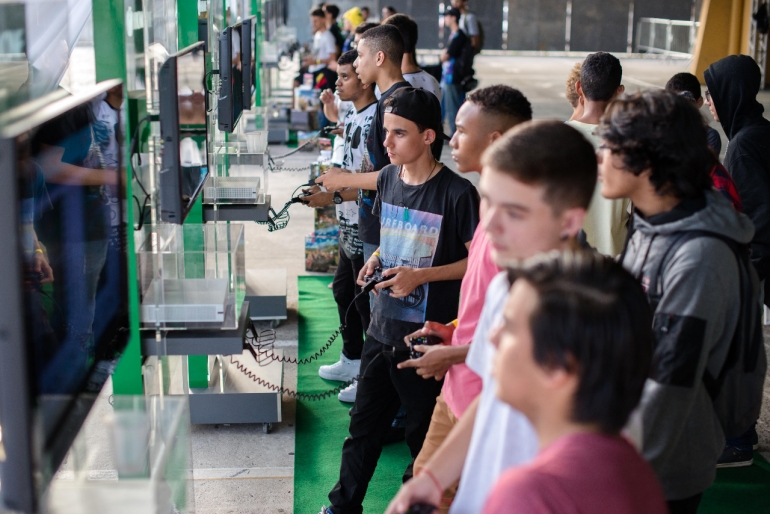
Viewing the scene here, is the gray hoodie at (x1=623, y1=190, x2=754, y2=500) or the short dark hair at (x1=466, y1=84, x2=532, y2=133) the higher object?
the short dark hair at (x1=466, y1=84, x2=532, y2=133)

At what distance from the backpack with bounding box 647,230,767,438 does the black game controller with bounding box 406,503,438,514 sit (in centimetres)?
71

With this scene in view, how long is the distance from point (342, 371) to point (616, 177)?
9.77ft

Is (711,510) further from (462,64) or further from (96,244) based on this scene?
(462,64)

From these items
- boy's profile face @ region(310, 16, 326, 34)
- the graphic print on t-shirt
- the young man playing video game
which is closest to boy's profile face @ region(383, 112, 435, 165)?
the graphic print on t-shirt

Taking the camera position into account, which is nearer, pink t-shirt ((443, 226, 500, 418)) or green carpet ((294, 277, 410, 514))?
pink t-shirt ((443, 226, 500, 418))

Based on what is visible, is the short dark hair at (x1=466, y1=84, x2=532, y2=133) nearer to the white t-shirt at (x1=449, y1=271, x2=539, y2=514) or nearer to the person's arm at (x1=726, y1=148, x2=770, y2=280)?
the white t-shirt at (x1=449, y1=271, x2=539, y2=514)

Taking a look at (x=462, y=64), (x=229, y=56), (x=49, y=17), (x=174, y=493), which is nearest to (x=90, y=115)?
(x=49, y=17)

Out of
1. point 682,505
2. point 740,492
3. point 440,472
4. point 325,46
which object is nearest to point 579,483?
point 440,472

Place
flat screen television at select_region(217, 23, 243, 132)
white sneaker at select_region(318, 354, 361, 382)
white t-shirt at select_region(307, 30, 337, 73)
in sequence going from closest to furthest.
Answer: flat screen television at select_region(217, 23, 243, 132) < white sneaker at select_region(318, 354, 361, 382) < white t-shirt at select_region(307, 30, 337, 73)

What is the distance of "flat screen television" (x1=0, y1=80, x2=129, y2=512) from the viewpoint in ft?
4.71

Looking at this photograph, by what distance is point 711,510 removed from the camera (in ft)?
11.3

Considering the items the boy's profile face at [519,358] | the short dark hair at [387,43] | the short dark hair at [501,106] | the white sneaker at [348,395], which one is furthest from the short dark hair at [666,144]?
the white sneaker at [348,395]

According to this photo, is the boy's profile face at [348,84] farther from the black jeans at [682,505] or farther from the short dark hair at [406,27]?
the black jeans at [682,505]

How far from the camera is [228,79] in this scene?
409 centimetres
